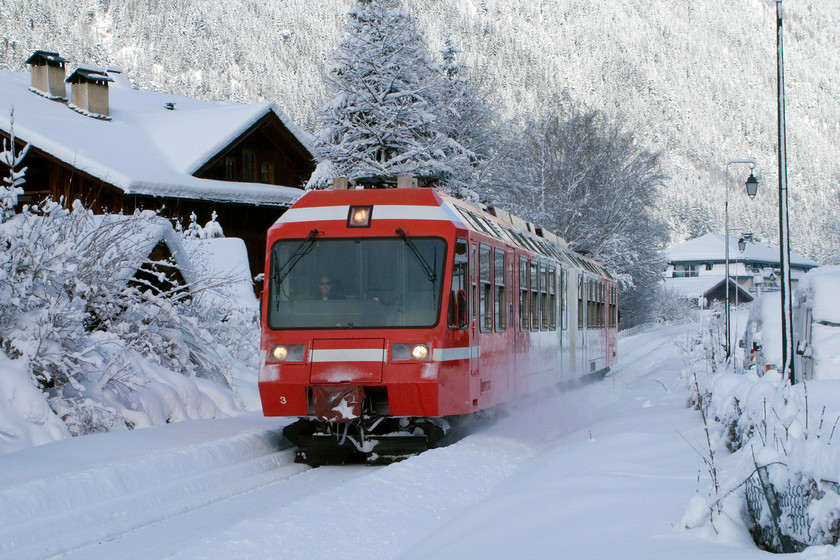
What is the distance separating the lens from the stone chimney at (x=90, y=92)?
38.5 m

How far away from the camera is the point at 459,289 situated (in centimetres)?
1198

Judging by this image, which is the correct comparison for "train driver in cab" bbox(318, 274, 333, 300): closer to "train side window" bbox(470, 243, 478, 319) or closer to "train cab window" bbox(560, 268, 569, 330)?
"train side window" bbox(470, 243, 478, 319)

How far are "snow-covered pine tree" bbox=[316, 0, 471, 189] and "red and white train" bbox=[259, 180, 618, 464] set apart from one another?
2291cm

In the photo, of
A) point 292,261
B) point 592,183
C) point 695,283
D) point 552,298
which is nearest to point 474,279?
point 292,261

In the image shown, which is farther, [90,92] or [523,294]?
[90,92]

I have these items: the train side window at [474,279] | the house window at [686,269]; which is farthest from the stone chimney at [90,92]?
the house window at [686,269]

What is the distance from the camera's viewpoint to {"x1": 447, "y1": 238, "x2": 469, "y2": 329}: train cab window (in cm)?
1179

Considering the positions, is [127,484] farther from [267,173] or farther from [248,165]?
[267,173]

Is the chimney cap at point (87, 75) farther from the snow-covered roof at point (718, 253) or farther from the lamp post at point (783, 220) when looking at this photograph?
the snow-covered roof at point (718, 253)

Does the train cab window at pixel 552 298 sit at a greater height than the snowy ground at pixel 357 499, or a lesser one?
greater

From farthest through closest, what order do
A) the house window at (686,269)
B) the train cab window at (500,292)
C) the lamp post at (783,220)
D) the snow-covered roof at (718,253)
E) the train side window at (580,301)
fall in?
the house window at (686,269), the snow-covered roof at (718,253), the train side window at (580,301), the lamp post at (783,220), the train cab window at (500,292)

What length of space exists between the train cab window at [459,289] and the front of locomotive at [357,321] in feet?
0.45

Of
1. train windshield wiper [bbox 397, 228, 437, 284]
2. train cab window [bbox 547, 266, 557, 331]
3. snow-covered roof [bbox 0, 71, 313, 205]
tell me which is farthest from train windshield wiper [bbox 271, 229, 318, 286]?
snow-covered roof [bbox 0, 71, 313, 205]

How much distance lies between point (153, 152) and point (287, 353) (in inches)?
1098
